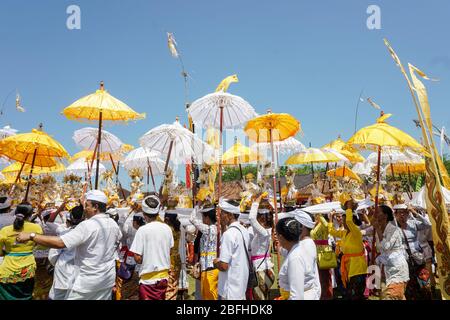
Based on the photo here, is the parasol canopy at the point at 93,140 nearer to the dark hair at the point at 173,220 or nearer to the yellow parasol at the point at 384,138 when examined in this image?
the dark hair at the point at 173,220

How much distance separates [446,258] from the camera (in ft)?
9.82

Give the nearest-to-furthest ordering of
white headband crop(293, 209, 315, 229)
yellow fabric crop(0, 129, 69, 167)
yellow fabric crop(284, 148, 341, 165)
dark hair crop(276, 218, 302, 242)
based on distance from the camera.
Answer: dark hair crop(276, 218, 302, 242) < white headband crop(293, 209, 315, 229) < yellow fabric crop(0, 129, 69, 167) < yellow fabric crop(284, 148, 341, 165)

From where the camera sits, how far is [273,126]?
23.3 ft

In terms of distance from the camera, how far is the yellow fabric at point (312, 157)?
870 cm

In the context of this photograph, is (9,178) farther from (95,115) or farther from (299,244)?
(299,244)

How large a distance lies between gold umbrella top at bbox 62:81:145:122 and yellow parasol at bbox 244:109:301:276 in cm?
221

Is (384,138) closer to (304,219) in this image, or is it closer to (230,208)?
(304,219)

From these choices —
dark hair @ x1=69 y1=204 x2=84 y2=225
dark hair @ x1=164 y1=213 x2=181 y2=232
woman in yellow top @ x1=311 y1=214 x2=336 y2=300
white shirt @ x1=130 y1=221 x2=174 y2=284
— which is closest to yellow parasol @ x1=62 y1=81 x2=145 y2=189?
dark hair @ x1=69 y1=204 x2=84 y2=225

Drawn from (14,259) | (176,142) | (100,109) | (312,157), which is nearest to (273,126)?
(312,157)

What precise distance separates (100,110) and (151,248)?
275cm

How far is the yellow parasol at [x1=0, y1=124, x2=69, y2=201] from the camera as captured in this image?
6512 millimetres

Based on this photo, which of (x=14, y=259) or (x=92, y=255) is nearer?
(x=92, y=255)

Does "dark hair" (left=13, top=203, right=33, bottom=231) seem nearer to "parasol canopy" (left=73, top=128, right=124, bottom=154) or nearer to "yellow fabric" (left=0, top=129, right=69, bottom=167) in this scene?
"yellow fabric" (left=0, top=129, right=69, bottom=167)
